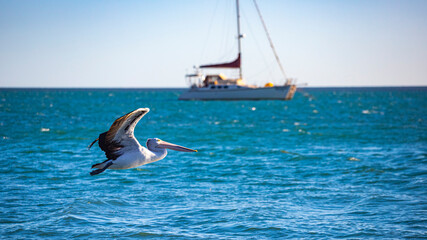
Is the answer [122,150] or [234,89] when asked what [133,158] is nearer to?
[122,150]

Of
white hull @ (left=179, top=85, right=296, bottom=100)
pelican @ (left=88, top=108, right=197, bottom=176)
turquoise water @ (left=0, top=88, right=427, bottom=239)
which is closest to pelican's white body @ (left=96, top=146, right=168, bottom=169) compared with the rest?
pelican @ (left=88, top=108, right=197, bottom=176)

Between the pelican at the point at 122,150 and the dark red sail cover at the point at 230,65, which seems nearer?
the pelican at the point at 122,150

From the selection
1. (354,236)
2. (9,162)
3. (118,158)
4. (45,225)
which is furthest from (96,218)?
(9,162)

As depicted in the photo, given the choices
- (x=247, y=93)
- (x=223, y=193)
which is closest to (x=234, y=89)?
(x=247, y=93)

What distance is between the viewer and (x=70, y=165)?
19.3m

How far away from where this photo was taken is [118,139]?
28.2 feet

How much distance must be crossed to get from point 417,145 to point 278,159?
9258mm

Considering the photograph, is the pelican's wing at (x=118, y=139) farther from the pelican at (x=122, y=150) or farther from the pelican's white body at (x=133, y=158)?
the pelican's white body at (x=133, y=158)

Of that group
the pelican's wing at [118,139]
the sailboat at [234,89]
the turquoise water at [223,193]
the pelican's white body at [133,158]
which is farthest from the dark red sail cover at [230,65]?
the pelican's wing at [118,139]

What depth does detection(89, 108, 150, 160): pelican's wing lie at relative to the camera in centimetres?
802

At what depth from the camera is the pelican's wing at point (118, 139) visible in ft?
26.3

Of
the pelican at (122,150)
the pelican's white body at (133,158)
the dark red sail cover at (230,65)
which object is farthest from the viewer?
the dark red sail cover at (230,65)

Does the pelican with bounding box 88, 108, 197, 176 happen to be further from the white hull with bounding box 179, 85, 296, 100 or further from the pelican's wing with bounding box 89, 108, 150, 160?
the white hull with bounding box 179, 85, 296, 100

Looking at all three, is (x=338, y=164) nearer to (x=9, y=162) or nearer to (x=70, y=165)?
(x=70, y=165)
